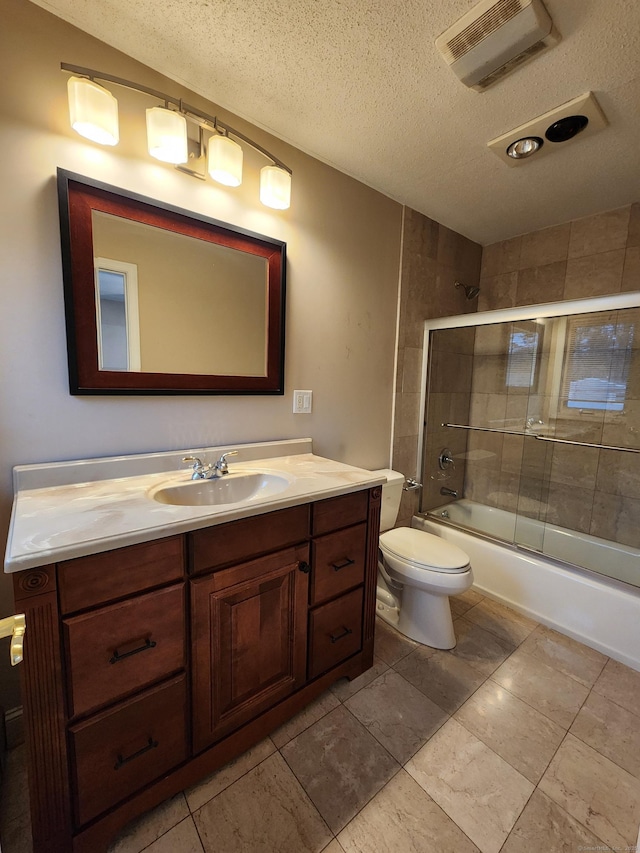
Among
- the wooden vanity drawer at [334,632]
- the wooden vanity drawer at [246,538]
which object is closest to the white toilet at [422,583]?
the wooden vanity drawer at [334,632]

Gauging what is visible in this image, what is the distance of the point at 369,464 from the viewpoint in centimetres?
217

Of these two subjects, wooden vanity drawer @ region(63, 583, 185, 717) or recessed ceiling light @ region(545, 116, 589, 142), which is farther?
recessed ceiling light @ region(545, 116, 589, 142)

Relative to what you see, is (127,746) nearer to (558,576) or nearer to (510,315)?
(558,576)

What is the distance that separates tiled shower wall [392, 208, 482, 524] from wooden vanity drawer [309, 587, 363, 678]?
102 cm

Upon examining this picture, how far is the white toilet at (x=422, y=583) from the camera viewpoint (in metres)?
1.64

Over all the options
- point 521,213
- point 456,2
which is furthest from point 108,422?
point 521,213

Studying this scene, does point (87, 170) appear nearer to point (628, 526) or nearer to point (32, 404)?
point (32, 404)

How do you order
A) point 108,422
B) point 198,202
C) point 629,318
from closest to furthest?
point 108,422, point 198,202, point 629,318

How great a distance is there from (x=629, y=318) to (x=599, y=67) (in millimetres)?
1267

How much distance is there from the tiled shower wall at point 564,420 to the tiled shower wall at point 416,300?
1.20 feet

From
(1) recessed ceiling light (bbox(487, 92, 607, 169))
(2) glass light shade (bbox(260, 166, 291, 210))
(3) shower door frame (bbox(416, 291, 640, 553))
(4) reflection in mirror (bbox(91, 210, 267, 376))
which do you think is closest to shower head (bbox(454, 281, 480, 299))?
(3) shower door frame (bbox(416, 291, 640, 553))

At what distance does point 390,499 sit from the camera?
6.59 feet

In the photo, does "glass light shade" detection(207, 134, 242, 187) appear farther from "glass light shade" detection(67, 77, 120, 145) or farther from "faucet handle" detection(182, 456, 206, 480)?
"faucet handle" detection(182, 456, 206, 480)

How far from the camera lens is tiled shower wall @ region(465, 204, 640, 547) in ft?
6.95
